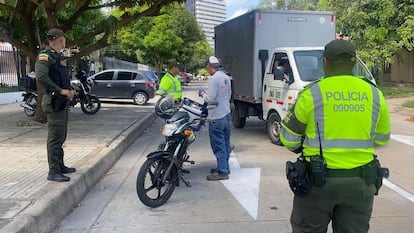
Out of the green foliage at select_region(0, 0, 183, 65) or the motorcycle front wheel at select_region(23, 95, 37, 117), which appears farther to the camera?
the motorcycle front wheel at select_region(23, 95, 37, 117)

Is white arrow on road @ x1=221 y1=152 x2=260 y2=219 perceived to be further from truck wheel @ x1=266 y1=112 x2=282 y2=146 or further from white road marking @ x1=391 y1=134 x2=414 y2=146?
white road marking @ x1=391 y1=134 x2=414 y2=146

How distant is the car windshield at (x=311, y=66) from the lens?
9359mm

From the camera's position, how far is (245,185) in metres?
6.78

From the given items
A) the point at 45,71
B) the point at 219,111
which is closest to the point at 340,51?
the point at 45,71

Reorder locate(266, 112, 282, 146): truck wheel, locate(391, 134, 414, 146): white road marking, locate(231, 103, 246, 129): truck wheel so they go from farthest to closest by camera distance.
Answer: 1. locate(231, 103, 246, 129): truck wheel
2. locate(391, 134, 414, 146): white road marking
3. locate(266, 112, 282, 146): truck wheel

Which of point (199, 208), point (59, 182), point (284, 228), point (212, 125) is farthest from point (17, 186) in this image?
point (284, 228)

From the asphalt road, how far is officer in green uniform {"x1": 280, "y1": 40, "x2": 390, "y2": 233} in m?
2.03

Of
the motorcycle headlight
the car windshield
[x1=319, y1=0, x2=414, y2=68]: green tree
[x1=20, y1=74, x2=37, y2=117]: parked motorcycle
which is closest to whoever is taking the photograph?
the motorcycle headlight

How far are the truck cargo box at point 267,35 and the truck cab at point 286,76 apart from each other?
0.46 metres

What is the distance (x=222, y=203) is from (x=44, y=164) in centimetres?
301

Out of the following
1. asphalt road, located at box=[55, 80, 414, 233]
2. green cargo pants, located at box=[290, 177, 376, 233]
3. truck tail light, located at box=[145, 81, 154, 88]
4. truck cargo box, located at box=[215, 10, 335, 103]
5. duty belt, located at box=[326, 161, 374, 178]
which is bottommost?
asphalt road, located at box=[55, 80, 414, 233]

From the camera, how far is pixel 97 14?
20016 millimetres

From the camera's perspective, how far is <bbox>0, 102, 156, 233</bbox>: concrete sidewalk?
4.90 metres

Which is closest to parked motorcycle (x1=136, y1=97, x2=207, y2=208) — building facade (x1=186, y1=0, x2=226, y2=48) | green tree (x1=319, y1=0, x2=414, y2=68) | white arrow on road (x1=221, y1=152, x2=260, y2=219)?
white arrow on road (x1=221, y1=152, x2=260, y2=219)
